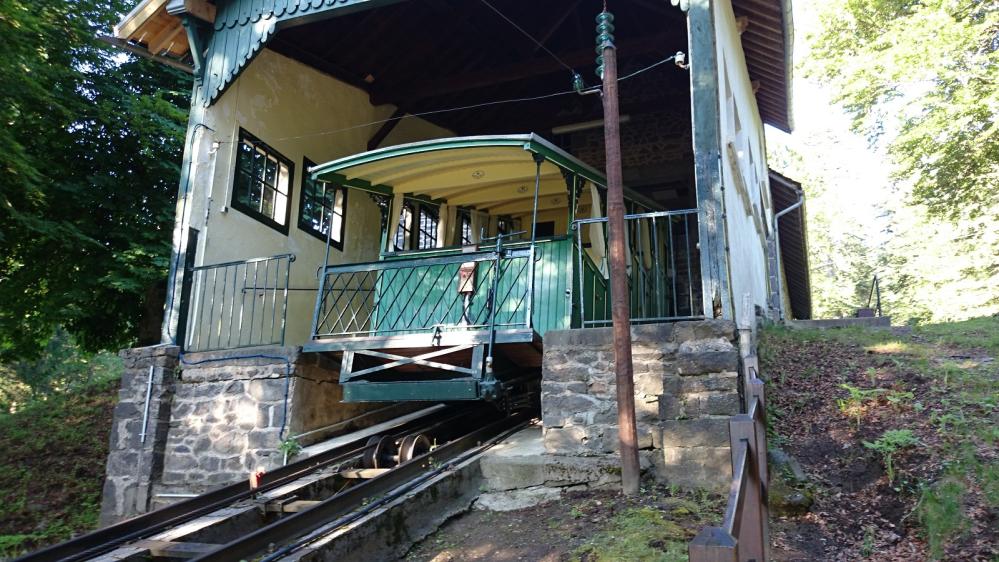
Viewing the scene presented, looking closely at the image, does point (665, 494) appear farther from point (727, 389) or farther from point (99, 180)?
point (99, 180)

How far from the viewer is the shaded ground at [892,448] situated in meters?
4.25

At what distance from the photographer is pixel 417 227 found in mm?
9328

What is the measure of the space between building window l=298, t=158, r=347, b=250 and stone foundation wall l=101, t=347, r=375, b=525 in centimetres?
309

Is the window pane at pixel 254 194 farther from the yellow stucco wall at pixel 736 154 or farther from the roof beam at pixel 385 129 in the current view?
the yellow stucco wall at pixel 736 154

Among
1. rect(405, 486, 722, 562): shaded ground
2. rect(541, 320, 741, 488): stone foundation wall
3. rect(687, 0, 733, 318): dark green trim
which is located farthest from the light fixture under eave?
rect(405, 486, 722, 562): shaded ground

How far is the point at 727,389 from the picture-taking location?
534 cm

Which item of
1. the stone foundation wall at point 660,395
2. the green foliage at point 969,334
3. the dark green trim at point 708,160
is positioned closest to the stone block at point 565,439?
the stone foundation wall at point 660,395

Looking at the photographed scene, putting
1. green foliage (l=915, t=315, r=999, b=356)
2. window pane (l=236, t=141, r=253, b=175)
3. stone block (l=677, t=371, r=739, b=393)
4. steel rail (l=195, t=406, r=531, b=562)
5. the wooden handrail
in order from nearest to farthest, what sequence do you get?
the wooden handrail
steel rail (l=195, t=406, r=531, b=562)
stone block (l=677, t=371, r=739, b=393)
green foliage (l=915, t=315, r=999, b=356)
window pane (l=236, t=141, r=253, b=175)

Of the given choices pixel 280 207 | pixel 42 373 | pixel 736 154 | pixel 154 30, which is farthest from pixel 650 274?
pixel 42 373

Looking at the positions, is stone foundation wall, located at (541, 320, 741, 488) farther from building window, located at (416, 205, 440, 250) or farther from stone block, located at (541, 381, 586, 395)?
building window, located at (416, 205, 440, 250)

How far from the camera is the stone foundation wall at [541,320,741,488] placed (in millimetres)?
5238

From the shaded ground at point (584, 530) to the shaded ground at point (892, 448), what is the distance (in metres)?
0.64

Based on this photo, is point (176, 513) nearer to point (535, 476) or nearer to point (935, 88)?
point (535, 476)

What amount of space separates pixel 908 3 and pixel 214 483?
16.1 meters
